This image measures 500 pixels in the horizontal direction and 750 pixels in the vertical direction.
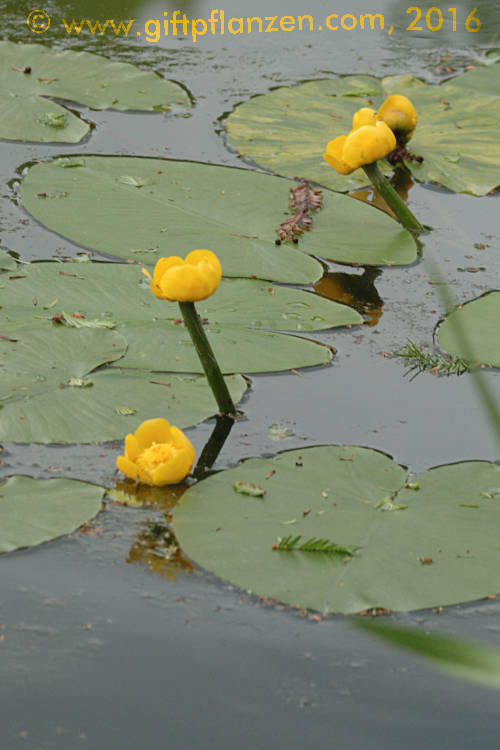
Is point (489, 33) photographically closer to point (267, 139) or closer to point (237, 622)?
point (267, 139)

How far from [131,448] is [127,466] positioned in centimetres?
3

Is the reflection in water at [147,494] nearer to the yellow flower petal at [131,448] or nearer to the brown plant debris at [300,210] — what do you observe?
the yellow flower petal at [131,448]

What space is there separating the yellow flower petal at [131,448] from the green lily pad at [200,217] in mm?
793

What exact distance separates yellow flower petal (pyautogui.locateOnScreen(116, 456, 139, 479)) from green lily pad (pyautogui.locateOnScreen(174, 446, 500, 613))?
0.34ft

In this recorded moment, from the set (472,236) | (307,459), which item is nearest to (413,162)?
(472,236)

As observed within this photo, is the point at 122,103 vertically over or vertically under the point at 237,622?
over

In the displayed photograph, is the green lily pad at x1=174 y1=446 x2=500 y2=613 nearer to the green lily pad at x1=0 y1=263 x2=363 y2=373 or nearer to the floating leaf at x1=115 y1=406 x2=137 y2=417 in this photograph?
the floating leaf at x1=115 y1=406 x2=137 y2=417

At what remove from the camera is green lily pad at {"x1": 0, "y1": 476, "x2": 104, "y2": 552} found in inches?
54.8

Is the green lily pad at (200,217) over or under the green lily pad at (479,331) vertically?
over

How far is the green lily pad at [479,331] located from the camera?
6.26ft

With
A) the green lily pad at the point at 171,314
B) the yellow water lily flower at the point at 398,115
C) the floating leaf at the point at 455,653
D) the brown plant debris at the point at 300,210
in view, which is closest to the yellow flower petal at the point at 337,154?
the brown plant debris at the point at 300,210

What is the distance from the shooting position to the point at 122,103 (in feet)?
10.6

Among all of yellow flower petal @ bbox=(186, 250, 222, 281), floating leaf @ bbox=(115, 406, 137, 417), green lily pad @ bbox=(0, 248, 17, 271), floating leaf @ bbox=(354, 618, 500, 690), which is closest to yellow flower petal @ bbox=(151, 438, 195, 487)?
floating leaf @ bbox=(115, 406, 137, 417)

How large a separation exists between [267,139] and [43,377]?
61.7 inches
